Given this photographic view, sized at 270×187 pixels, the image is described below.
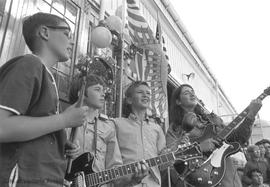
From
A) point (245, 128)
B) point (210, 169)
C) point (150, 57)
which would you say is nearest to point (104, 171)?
point (210, 169)

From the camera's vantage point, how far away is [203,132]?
103 inches

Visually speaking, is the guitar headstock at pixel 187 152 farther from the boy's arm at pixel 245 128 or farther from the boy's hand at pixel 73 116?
the boy's hand at pixel 73 116

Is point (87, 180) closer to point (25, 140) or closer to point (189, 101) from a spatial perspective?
point (25, 140)

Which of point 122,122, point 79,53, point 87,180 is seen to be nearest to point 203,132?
point 122,122

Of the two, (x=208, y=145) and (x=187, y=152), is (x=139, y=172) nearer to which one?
(x=187, y=152)

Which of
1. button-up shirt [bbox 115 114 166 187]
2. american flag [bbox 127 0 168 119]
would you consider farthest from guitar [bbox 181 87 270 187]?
american flag [bbox 127 0 168 119]

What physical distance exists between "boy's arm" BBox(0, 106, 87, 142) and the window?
215 cm

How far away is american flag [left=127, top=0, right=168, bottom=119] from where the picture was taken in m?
4.50

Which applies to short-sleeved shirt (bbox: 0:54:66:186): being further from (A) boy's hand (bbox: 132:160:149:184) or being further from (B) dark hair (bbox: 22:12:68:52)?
(A) boy's hand (bbox: 132:160:149:184)

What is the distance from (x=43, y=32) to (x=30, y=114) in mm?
523

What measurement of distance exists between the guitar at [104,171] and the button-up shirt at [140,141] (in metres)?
0.22

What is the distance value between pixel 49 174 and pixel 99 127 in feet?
3.96

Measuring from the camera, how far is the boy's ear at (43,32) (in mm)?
1480

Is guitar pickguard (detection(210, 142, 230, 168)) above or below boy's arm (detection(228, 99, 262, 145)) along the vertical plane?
below
